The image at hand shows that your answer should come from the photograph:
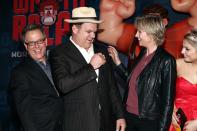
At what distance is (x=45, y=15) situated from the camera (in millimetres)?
4141

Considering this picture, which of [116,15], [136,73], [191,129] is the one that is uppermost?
[116,15]

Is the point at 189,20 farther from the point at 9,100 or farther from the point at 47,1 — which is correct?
the point at 9,100

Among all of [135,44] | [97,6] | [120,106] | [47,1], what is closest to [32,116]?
[120,106]

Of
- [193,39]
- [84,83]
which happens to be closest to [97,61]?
[84,83]

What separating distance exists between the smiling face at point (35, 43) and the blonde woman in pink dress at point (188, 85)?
1.07 metres

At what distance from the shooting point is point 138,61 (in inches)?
105

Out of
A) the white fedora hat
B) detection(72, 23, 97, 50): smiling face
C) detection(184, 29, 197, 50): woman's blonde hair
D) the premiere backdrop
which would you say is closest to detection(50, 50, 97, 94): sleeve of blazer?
detection(72, 23, 97, 50): smiling face

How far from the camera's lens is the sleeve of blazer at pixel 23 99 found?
2381 millimetres

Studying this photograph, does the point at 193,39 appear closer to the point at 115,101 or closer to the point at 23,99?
the point at 115,101

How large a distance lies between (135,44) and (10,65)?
177 centimetres

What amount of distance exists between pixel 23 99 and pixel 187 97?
1.24 meters

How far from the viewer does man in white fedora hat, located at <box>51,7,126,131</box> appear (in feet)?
8.15

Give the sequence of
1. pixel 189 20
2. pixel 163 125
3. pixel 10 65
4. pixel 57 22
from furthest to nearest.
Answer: pixel 10 65, pixel 57 22, pixel 189 20, pixel 163 125

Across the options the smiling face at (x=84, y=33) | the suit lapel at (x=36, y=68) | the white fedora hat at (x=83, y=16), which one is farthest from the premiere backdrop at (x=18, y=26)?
the suit lapel at (x=36, y=68)
